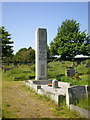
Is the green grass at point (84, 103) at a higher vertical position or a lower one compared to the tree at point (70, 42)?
lower

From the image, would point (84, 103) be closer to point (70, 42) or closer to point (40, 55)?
point (40, 55)

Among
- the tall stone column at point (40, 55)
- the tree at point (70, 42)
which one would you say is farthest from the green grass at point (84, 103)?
the tree at point (70, 42)

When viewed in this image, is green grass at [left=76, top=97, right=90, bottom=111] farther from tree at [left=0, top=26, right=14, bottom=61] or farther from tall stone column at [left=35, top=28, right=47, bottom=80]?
tree at [left=0, top=26, right=14, bottom=61]

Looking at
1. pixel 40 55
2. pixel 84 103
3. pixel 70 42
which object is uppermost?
pixel 70 42

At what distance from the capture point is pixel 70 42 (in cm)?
3091

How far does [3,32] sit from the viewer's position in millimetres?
30906

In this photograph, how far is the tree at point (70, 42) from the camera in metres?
29.6

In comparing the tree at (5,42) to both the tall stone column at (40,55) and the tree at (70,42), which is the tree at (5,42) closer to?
the tree at (70,42)

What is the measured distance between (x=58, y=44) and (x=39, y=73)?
2025 cm

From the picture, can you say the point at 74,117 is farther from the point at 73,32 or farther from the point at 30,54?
the point at 30,54

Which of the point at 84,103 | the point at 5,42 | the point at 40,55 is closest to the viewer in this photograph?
the point at 84,103

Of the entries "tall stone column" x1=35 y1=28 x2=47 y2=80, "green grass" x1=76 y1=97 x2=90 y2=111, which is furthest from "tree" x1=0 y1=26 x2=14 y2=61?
"green grass" x1=76 y1=97 x2=90 y2=111

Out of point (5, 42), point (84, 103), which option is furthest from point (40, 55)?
point (5, 42)

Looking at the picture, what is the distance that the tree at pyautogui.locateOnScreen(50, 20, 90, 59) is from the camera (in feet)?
97.0
